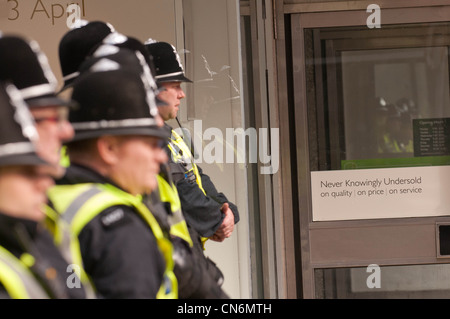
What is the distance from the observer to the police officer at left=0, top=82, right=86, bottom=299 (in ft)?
4.87

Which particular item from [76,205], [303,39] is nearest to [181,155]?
[76,205]

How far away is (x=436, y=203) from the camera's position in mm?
4617

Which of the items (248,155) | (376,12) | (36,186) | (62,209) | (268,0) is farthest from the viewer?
(376,12)

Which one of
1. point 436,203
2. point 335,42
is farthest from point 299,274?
point 335,42

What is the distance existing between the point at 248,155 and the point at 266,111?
31cm

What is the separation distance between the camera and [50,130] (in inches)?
63.7

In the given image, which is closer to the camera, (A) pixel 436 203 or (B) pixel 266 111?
(B) pixel 266 111

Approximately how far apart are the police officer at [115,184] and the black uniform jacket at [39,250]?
0.07 m

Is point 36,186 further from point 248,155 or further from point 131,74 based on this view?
point 248,155

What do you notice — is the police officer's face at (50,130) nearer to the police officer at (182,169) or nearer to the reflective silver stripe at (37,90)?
the reflective silver stripe at (37,90)

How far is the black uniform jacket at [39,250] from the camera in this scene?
5.00ft

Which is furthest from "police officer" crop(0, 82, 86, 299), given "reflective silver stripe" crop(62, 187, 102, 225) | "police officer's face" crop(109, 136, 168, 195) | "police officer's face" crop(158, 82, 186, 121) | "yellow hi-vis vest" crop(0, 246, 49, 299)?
"police officer's face" crop(158, 82, 186, 121)

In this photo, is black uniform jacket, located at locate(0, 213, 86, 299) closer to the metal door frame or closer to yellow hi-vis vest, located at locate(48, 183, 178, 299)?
yellow hi-vis vest, located at locate(48, 183, 178, 299)

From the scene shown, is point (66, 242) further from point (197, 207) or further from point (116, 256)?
point (197, 207)
